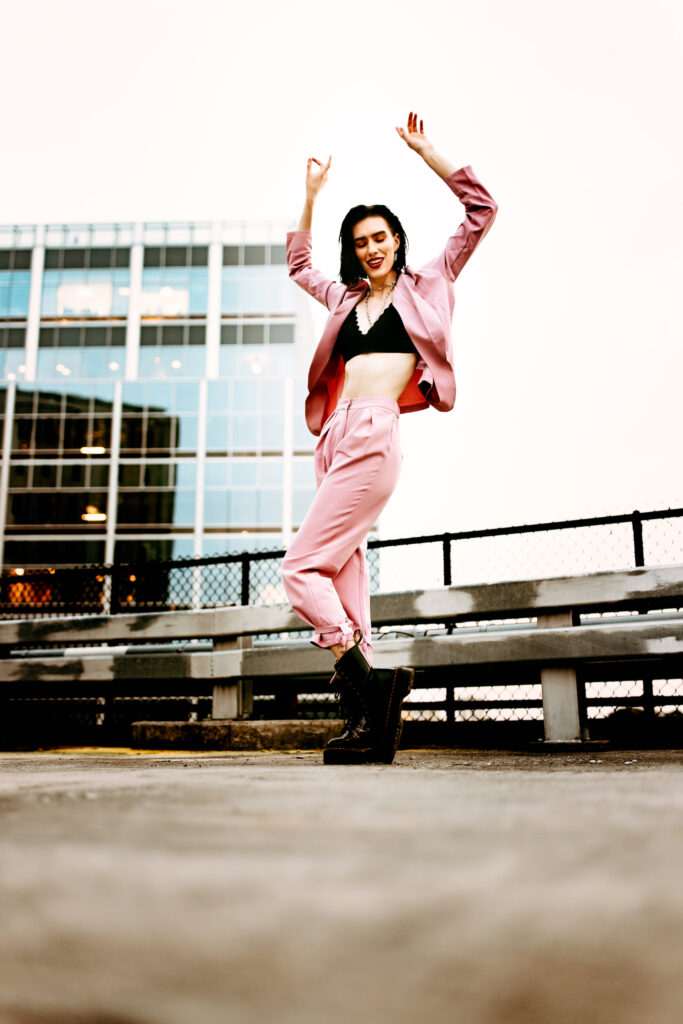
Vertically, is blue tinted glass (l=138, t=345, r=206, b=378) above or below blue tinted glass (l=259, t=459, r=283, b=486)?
above

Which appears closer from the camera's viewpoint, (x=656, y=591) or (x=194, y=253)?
(x=656, y=591)

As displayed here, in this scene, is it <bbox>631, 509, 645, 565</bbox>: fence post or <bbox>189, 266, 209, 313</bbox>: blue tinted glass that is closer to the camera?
<bbox>631, 509, 645, 565</bbox>: fence post

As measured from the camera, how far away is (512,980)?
254mm

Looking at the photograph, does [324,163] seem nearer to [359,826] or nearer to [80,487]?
[359,826]

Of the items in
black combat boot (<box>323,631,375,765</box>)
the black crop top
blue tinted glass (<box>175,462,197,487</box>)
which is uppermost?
blue tinted glass (<box>175,462,197,487</box>)

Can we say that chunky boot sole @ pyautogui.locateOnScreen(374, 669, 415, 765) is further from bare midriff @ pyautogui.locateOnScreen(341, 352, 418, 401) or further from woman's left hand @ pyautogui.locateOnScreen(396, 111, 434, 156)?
woman's left hand @ pyautogui.locateOnScreen(396, 111, 434, 156)

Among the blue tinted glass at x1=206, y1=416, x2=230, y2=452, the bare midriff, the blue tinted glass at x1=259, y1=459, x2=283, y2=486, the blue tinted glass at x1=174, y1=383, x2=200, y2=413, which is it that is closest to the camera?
the bare midriff

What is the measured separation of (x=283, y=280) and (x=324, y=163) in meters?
58.0

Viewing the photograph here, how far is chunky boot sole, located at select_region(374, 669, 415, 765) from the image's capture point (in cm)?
252

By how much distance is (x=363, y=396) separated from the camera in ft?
9.96

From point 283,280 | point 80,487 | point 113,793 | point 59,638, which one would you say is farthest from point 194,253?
point 113,793

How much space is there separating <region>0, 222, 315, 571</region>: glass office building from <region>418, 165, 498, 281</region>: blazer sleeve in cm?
4799

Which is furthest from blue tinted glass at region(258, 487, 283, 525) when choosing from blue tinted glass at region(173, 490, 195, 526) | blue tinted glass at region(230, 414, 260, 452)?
blue tinted glass at region(173, 490, 195, 526)

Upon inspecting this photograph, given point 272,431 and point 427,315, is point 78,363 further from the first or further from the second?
point 427,315
